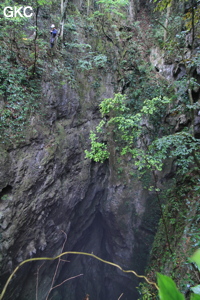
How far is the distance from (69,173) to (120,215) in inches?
152

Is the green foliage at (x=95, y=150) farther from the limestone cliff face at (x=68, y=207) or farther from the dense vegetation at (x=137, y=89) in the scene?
the limestone cliff face at (x=68, y=207)

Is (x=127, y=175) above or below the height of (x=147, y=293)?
above

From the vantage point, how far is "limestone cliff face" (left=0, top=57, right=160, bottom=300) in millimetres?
5355

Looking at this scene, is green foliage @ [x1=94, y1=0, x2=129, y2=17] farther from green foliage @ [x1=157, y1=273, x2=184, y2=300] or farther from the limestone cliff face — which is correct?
green foliage @ [x1=157, y1=273, x2=184, y2=300]

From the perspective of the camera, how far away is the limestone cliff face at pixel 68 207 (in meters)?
5.36

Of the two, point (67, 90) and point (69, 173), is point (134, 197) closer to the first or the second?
point (69, 173)

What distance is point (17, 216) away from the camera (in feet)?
17.3

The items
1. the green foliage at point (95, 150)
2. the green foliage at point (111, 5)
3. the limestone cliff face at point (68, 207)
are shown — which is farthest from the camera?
the green foliage at point (111, 5)

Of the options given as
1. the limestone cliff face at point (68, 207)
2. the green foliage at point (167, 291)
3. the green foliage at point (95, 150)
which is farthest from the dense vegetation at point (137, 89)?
the green foliage at point (167, 291)

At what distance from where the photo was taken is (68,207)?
7457mm

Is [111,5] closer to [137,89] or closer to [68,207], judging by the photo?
[137,89]

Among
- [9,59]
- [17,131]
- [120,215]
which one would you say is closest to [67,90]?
[9,59]

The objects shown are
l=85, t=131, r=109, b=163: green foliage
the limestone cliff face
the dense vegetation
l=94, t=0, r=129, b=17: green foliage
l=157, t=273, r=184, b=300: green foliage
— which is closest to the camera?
l=157, t=273, r=184, b=300: green foliage

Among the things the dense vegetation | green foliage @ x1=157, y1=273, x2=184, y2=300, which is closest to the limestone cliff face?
the dense vegetation
